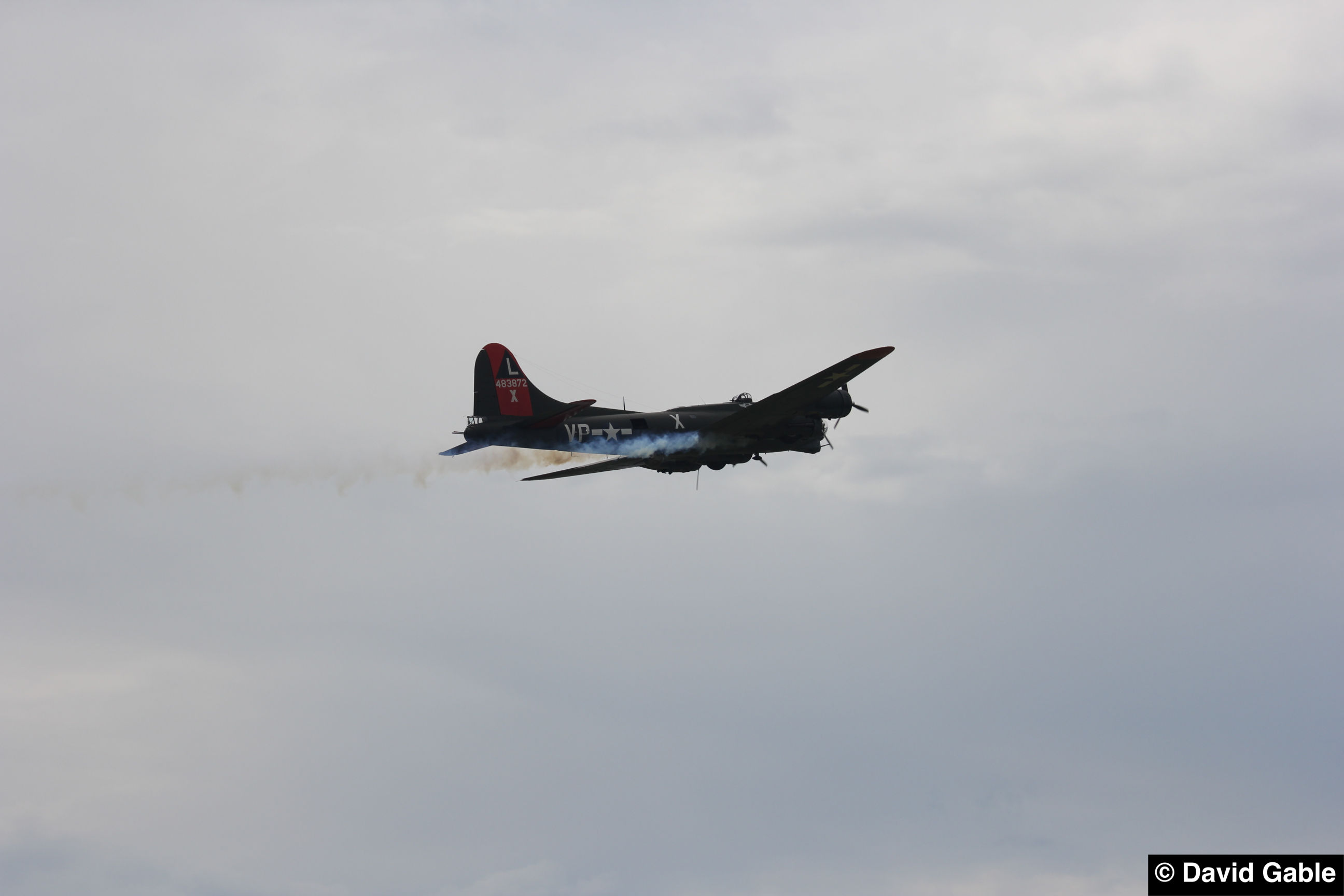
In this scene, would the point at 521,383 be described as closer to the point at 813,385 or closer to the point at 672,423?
the point at 672,423

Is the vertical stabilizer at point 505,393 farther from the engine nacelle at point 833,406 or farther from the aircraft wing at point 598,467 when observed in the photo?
the engine nacelle at point 833,406

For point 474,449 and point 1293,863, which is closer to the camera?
point 1293,863

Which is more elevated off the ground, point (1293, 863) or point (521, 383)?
point (521, 383)

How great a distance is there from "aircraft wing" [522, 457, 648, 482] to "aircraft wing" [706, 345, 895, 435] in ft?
12.2

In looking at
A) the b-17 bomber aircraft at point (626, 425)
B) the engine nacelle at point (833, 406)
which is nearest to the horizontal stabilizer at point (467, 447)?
the b-17 bomber aircraft at point (626, 425)

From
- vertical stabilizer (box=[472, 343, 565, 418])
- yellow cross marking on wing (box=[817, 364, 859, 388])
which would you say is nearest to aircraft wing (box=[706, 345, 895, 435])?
yellow cross marking on wing (box=[817, 364, 859, 388])

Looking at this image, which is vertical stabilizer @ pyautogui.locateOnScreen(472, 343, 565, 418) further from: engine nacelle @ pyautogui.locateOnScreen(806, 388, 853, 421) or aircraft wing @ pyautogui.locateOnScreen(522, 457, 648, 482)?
engine nacelle @ pyautogui.locateOnScreen(806, 388, 853, 421)

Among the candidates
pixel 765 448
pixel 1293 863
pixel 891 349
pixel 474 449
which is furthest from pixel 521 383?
pixel 1293 863

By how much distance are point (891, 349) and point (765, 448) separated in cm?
787

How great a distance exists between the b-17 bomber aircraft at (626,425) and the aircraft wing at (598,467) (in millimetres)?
33

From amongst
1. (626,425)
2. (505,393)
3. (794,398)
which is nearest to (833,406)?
(794,398)

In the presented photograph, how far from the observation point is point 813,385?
56188mm

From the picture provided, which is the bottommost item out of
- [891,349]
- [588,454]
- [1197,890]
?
[1197,890]

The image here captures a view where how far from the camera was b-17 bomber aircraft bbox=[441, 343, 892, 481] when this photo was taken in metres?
57.8
